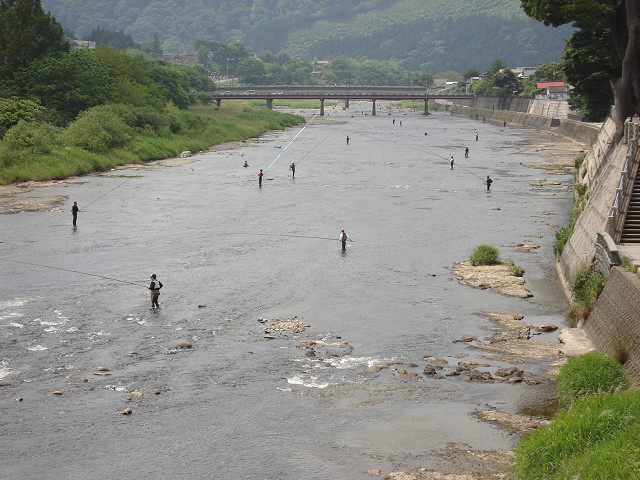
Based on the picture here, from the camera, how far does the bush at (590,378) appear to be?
2162 cm

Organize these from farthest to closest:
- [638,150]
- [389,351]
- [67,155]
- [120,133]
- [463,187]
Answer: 1. [120,133]
2. [67,155]
3. [463,187]
4. [638,150]
5. [389,351]

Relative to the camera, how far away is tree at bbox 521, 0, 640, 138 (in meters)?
44.1

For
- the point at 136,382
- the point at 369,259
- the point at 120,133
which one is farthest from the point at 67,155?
the point at 136,382

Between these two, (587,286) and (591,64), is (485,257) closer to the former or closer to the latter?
(587,286)

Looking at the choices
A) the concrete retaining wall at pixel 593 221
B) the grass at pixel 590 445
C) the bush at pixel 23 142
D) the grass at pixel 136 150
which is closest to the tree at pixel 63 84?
the grass at pixel 136 150

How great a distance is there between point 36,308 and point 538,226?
32.0 meters

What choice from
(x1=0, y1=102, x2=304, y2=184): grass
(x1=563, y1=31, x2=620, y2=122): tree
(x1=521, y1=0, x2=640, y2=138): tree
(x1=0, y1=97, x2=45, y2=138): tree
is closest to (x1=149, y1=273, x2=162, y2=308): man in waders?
(x1=521, y1=0, x2=640, y2=138): tree

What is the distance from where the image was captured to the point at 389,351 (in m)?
28.0

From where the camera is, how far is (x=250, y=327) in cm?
3102

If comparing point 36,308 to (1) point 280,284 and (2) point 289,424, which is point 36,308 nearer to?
(1) point 280,284

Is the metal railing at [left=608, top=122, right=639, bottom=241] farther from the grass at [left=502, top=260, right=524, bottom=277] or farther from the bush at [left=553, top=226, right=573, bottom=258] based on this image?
the grass at [left=502, top=260, right=524, bottom=277]

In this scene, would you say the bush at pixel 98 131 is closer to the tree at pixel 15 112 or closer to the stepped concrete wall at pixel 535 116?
the tree at pixel 15 112

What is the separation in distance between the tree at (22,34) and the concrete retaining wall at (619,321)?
76597 mm

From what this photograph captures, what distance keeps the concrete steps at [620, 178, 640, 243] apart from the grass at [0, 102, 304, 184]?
172 feet
